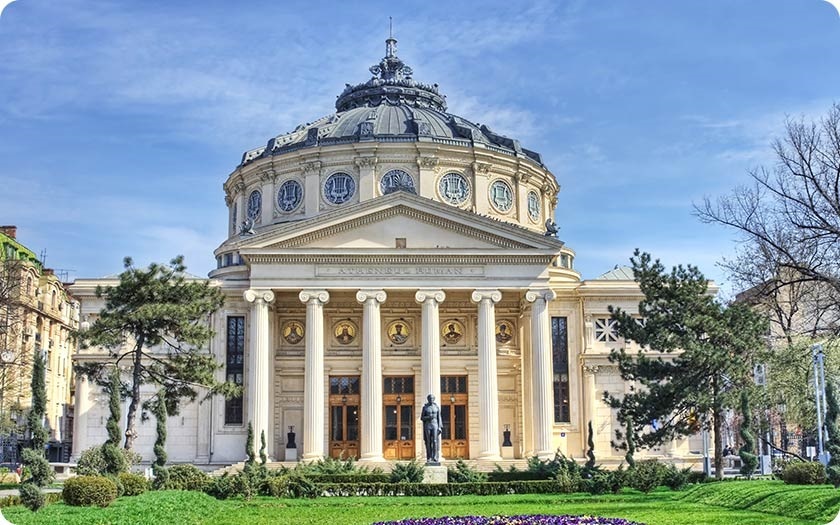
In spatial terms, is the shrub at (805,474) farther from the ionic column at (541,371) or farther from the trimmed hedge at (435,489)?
the ionic column at (541,371)

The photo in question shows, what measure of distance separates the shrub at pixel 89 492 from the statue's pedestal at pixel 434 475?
1485cm

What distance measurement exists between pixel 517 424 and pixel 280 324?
15230mm

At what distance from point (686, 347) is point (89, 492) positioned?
23449 mm

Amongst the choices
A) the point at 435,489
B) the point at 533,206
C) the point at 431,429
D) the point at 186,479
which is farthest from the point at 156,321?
the point at 533,206

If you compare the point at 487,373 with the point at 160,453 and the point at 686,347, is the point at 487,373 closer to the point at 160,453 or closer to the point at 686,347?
the point at 686,347

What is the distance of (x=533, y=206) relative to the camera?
69.4 m

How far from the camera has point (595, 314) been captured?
60438 mm

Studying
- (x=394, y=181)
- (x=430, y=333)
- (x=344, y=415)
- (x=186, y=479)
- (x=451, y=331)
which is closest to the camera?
(x=186, y=479)

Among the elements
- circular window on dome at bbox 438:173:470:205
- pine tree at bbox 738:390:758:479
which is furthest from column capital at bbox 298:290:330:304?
pine tree at bbox 738:390:758:479

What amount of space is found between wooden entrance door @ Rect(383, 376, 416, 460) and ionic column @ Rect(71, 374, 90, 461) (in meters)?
17.5

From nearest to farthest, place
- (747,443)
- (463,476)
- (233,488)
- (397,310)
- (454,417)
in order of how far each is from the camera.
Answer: (233,488), (747,443), (463,476), (454,417), (397,310)

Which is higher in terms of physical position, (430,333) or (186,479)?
(430,333)

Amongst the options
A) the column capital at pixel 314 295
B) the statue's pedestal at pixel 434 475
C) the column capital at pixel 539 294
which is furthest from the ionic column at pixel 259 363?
the statue's pedestal at pixel 434 475

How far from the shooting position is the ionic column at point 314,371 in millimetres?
53406
